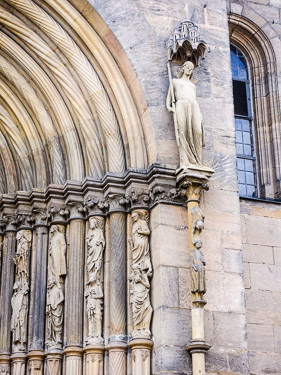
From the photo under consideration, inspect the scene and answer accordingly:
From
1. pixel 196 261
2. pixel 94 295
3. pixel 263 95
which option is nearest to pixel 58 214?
pixel 94 295

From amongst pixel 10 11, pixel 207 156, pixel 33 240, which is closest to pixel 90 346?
pixel 33 240

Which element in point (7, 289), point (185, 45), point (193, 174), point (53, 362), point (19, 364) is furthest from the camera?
point (7, 289)

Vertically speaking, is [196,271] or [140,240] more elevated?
[140,240]

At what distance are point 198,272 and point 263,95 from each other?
4686mm

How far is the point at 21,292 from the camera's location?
11469 millimetres

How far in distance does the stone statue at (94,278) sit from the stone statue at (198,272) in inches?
54.2

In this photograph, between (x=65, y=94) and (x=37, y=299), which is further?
(x=65, y=94)

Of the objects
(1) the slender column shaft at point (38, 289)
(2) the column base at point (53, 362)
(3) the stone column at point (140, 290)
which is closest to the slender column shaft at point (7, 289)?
(1) the slender column shaft at point (38, 289)

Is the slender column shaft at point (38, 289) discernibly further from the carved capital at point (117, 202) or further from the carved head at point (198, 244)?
the carved head at point (198, 244)

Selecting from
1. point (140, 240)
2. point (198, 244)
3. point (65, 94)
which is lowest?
point (198, 244)

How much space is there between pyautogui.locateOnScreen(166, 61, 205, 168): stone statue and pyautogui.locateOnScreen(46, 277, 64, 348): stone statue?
251 centimetres

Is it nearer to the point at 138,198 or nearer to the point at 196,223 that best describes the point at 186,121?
the point at 138,198

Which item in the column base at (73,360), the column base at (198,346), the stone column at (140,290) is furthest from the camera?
the column base at (73,360)

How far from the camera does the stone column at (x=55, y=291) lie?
10.8 meters
